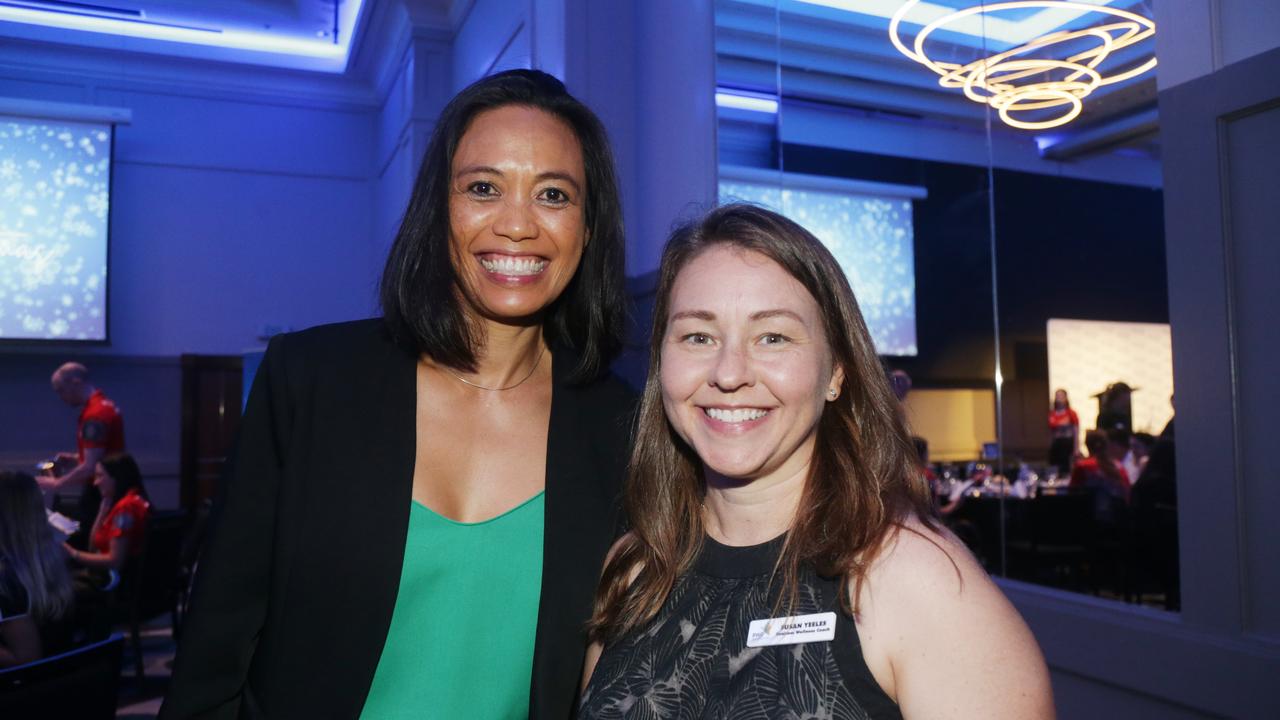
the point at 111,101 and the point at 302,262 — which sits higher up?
the point at 111,101

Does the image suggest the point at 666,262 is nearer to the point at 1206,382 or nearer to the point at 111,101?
the point at 1206,382

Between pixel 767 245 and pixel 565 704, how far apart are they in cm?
79

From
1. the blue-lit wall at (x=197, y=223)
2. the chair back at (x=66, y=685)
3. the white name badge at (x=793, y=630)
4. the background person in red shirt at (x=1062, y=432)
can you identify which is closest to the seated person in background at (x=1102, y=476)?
the background person in red shirt at (x=1062, y=432)

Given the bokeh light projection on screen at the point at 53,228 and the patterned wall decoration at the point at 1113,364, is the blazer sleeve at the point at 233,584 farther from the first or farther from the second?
the bokeh light projection on screen at the point at 53,228

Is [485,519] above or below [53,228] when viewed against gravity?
below

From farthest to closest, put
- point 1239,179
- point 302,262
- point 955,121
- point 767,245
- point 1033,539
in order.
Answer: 1. point 302,262
2. point 955,121
3. point 1033,539
4. point 1239,179
5. point 767,245

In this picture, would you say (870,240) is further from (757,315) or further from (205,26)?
(205,26)

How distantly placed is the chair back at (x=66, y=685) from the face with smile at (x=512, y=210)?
1.27 meters

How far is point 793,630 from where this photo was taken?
4.11ft

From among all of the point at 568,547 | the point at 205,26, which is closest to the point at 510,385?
the point at 568,547

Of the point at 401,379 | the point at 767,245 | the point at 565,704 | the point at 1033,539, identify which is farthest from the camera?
the point at 1033,539

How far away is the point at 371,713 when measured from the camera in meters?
1.47

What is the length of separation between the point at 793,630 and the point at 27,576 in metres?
3.41

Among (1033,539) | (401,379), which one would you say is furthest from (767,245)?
(1033,539)
